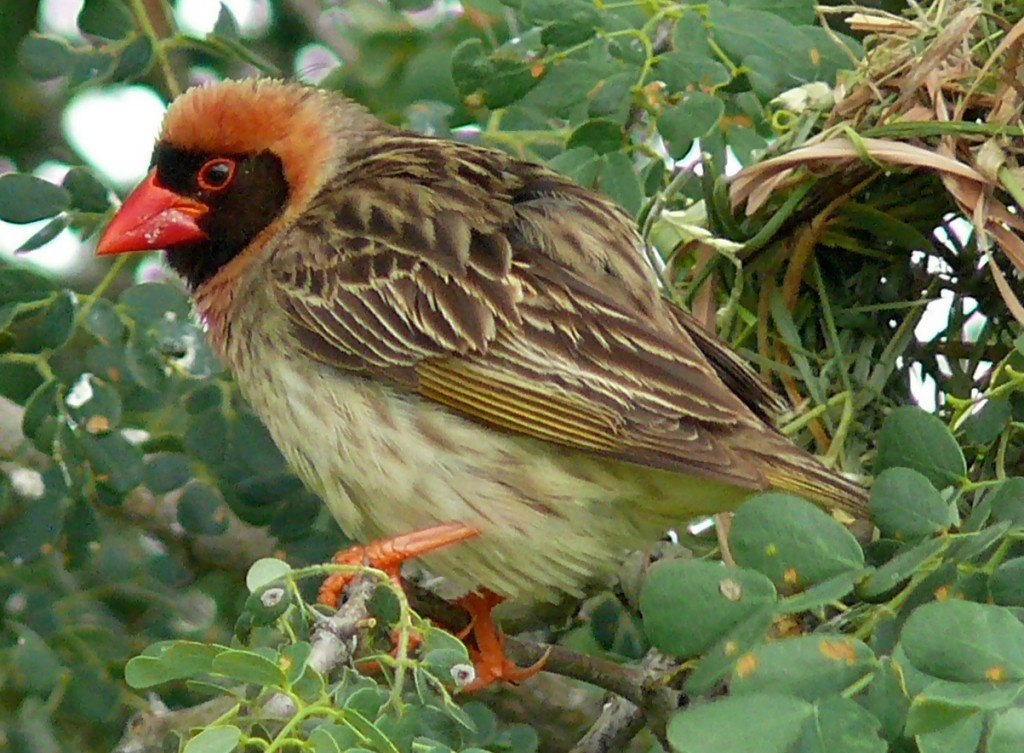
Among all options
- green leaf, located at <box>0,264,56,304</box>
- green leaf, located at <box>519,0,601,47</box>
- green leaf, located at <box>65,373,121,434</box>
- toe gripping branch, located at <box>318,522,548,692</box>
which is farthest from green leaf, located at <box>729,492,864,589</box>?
green leaf, located at <box>0,264,56,304</box>

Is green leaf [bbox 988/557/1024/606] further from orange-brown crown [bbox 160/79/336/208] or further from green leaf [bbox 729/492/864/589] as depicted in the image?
orange-brown crown [bbox 160/79/336/208]

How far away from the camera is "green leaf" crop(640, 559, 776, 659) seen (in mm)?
1788

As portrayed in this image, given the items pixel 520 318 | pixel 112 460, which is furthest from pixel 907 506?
pixel 112 460

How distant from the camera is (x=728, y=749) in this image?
63.6 inches

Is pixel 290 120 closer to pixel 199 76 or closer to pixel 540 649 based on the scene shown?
pixel 199 76

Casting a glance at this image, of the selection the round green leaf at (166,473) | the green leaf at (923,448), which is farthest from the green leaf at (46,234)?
the green leaf at (923,448)

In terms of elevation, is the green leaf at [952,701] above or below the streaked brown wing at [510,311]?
above

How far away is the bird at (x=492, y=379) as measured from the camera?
240 centimetres

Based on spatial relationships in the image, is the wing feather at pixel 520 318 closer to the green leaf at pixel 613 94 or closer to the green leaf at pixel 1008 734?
the green leaf at pixel 613 94

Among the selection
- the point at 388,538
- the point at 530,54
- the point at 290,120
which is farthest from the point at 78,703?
the point at 530,54

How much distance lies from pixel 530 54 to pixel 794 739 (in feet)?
4.77

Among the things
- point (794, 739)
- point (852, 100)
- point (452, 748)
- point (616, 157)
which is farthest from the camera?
point (616, 157)

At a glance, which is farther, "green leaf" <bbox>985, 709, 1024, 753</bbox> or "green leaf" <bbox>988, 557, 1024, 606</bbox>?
"green leaf" <bbox>988, 557, 1024, 606</bbox>

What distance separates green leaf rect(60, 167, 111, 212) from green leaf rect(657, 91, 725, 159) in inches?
36.9
